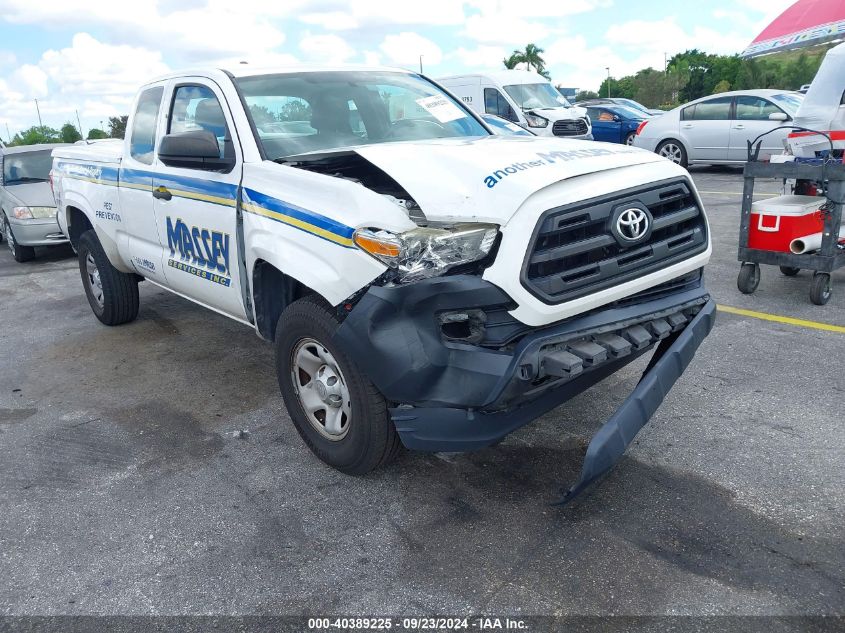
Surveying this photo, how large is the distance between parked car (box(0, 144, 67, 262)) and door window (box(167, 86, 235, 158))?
5726 millimetres

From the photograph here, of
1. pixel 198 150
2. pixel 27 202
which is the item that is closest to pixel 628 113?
pixel 27 202

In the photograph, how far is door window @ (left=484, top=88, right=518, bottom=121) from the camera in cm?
1600

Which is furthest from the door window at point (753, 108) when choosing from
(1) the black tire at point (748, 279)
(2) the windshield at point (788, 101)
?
(1) the black tire at point (748, 279)

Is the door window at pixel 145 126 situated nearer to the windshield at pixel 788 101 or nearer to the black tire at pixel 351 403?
the black tire at pixel 351 403

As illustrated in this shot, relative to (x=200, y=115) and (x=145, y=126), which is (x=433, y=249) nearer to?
(x=200, y=115)

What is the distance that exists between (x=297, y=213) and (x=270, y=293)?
61 centimetres

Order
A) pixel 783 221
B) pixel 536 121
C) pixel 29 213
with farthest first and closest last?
pixel 536 121, pixel 29 213, pixel 783 221

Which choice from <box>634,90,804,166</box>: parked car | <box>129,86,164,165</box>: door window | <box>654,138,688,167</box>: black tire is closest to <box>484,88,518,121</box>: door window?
<box>634,90,804,166</box>: parked car

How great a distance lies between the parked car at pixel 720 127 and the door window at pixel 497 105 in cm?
284

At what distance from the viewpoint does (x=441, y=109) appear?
181 inches

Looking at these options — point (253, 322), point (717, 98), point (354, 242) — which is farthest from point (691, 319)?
point (717, 98)

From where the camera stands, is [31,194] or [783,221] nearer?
[783,221]

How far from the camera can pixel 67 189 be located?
6129mm

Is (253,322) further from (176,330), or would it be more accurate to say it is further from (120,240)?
(176,330)
